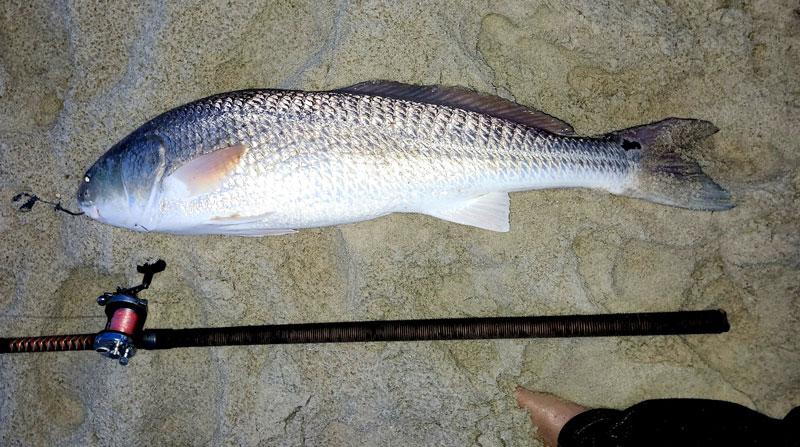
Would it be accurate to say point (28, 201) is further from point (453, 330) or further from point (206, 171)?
point (453, 330)

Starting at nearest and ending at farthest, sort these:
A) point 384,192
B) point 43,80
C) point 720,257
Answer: point 384,192 → point 720,257 → point 43,80

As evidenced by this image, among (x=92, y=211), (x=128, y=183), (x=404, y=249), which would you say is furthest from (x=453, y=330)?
(x=92, y=211)

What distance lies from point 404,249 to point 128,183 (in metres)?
1.62

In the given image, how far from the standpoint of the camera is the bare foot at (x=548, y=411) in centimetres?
291

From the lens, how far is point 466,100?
288 cm

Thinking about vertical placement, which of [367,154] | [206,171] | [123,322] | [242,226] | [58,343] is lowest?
[58,343]

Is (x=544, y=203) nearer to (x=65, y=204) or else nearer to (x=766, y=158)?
(x=766, y=158)

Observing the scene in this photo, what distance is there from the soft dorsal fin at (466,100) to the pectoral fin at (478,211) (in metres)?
0.47

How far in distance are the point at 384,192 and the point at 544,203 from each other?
3.50 ft

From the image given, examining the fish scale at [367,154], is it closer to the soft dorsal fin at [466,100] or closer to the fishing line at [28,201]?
the soft dorsal fin at [466,100]

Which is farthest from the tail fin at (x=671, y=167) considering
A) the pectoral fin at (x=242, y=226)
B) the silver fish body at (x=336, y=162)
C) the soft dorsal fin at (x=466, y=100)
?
the pectoral fin at (x=242, y=226)

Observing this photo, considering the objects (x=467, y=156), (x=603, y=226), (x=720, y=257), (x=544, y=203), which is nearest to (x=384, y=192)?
(x=467, y=156)

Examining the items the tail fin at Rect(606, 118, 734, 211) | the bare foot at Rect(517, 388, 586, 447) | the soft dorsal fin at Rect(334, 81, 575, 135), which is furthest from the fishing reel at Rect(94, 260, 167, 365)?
the tail fin at Rect(606, 118, 734, 211)

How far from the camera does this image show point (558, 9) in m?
3.12
